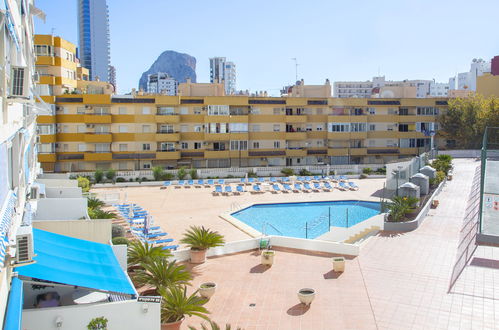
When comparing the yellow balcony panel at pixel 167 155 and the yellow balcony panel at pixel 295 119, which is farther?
the yellow balcony panel at pixel 295 119

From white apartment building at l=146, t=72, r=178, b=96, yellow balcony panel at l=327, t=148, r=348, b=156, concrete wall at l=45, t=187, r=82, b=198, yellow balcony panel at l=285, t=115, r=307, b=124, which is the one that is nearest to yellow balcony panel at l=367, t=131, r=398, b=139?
yellow balcony panel at l=327, t=148, r=348, b=156

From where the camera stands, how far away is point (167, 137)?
49.1 m

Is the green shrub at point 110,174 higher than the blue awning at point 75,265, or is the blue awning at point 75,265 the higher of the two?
the blue awning at point 75,265

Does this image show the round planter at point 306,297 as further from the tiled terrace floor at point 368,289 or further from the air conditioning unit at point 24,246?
the air conditioning unit at point 24,246

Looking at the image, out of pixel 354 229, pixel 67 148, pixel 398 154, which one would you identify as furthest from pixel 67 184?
pixel 398 154

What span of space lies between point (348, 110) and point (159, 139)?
72.1 feet

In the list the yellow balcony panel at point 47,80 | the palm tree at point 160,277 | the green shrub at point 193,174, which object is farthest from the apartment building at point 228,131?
the palm tree at point 160,277

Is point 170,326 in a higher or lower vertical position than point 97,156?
lower

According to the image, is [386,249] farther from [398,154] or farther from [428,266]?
[398,154]

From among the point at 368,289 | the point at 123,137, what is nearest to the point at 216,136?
the point at 123,137

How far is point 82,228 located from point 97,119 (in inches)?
1431

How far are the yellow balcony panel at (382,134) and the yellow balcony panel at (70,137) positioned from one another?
3203 cm

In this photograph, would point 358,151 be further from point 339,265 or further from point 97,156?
point 339,265

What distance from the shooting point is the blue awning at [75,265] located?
28.9ft
